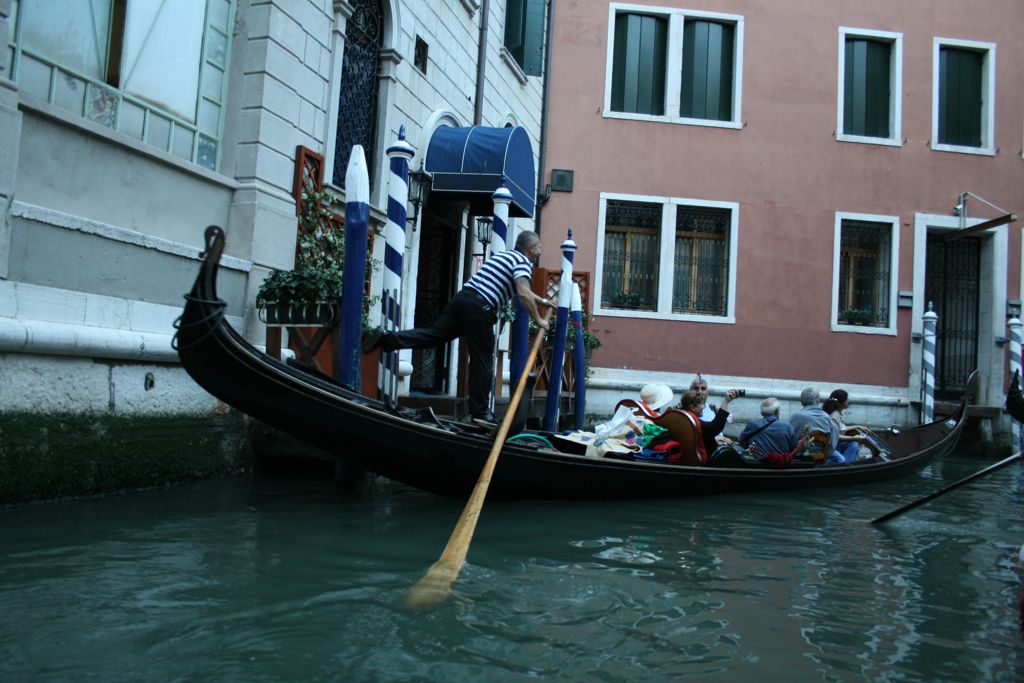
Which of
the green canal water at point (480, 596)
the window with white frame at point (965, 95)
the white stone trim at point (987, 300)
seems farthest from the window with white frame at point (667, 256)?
the green canal water at point (480, 596)

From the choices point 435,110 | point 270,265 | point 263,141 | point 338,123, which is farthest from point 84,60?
point 435,110

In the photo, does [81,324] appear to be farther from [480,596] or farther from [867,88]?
[867,88]

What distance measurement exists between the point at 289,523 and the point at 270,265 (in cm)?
193

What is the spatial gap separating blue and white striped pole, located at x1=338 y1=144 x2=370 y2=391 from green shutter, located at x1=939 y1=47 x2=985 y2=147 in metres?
10.2

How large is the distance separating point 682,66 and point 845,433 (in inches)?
242

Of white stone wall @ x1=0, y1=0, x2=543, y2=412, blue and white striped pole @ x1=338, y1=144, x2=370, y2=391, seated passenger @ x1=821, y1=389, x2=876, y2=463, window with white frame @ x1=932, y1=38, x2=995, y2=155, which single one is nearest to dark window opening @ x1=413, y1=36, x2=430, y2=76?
white stone wall @ x1=0, y1=0, x2=543, y2=412

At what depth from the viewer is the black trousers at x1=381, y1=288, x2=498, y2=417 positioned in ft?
16.7

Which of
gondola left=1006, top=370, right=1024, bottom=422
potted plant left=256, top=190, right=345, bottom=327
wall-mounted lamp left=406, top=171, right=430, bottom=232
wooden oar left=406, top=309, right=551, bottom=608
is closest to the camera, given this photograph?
wooden oar left=406, top=309, right=551, bottom=608

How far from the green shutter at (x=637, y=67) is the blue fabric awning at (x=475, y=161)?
4.57 meters

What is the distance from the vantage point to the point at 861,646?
2621 millimetres

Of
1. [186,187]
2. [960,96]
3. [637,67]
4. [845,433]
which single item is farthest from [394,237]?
[960,96]

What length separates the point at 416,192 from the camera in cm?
729

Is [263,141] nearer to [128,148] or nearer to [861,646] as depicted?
[128,148]

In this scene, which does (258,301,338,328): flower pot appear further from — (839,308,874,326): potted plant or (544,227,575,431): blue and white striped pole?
(839,308,874,326): potted plant
